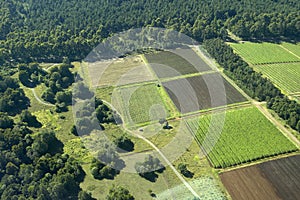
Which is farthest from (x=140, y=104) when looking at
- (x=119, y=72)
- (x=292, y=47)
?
(x=292, y=47)

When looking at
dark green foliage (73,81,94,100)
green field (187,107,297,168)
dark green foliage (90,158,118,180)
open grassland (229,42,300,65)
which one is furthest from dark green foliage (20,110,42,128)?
open grassland (229,42,300,65)

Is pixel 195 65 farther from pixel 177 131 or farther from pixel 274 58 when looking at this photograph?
pixel 177 131

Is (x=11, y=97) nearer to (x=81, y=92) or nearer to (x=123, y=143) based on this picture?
(x=81, y=92)

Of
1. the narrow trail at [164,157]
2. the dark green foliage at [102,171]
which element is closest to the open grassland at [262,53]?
the narrow trail at [164,157]

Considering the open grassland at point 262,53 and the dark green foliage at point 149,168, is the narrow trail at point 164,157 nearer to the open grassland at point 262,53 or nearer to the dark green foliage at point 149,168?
the dark green foliage at point 149,168

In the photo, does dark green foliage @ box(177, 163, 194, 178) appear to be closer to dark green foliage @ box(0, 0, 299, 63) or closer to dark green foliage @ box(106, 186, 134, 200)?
dark green foliage @ box(106, 186, 134, 200)

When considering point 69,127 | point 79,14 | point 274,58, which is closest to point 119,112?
point 69,127
